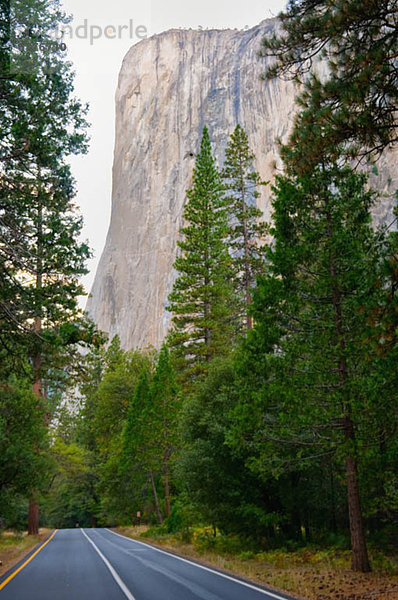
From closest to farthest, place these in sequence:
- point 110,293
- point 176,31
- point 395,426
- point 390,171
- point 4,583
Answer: point 395,426
point 4,583
point 390,171
point 110,293
point 176,31

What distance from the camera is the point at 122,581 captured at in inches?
478

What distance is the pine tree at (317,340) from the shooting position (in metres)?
11.7

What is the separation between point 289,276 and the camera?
515 inches

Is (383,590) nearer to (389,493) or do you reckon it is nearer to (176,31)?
(389,493)

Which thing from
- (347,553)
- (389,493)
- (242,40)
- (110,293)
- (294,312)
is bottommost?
(347,553)

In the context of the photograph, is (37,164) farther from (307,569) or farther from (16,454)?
(16,454)

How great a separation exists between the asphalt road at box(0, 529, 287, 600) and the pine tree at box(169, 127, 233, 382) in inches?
545

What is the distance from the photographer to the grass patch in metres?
9.64

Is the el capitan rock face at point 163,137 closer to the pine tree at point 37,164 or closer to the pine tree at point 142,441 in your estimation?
the pine tree at point 142,441

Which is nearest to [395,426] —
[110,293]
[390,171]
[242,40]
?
[390,171]

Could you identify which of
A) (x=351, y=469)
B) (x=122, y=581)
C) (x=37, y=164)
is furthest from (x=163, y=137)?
(x=122, y=581)

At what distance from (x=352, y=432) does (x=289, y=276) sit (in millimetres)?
4026

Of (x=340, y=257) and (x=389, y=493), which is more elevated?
(x=340, y=257)

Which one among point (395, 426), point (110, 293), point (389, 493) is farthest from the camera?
point (110, 293)
